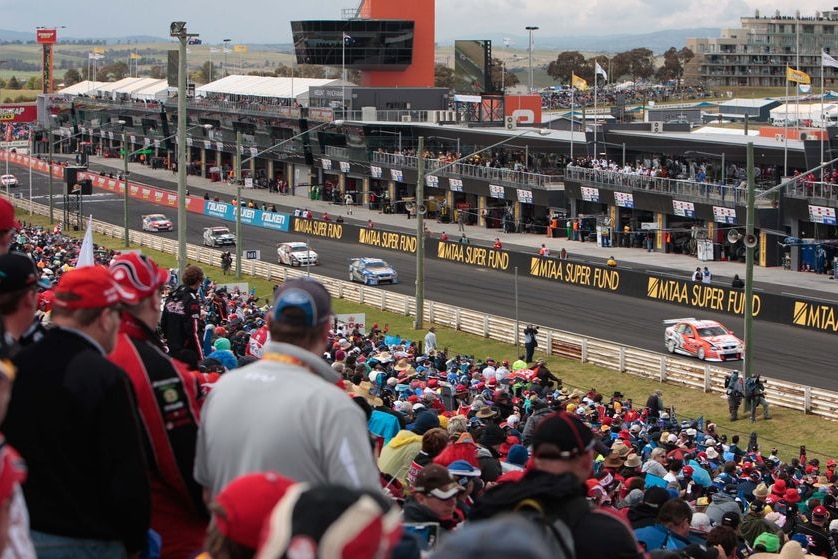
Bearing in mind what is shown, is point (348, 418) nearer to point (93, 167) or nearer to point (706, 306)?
point (706, 306)

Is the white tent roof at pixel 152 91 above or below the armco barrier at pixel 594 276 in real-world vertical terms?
above

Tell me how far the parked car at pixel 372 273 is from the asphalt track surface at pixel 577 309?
56 cm

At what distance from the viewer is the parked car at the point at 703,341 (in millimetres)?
38688

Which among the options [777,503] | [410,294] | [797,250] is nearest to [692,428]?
[777,503]

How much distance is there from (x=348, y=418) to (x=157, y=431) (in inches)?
44.2

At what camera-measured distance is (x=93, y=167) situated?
410 feet

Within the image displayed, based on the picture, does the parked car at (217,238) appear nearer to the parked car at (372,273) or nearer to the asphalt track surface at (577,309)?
the asphalt track surface at (577,309)

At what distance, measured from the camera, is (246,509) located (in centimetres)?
414

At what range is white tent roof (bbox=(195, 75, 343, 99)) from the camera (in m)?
110

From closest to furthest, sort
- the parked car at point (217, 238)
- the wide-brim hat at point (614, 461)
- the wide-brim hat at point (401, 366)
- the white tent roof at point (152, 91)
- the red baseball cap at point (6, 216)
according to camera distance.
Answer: the red baseball cap at point (6, 216) < the wide-brim hat at point (614, 461) < the wide-brim hat at point (401, 366) < the parked car at point (217, 238) < the white tent roof at point (152, 91)

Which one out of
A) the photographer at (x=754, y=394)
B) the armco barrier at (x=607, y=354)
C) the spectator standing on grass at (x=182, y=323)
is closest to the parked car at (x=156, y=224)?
the armco barrier at (x=607, y=354)

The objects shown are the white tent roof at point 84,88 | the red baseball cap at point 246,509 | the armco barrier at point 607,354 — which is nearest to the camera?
the red baseball cap at point 246,509

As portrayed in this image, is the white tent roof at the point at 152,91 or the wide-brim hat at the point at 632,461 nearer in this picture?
the wide-brim hat at the point at 632,461

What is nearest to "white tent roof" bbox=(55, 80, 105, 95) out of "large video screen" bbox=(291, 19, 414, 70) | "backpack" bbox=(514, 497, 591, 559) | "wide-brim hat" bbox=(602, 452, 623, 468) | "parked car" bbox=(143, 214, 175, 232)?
"large video screen" bbox=(291, 19, 414, 70)
